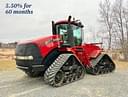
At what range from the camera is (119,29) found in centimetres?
3575

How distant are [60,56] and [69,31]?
58.9 inches

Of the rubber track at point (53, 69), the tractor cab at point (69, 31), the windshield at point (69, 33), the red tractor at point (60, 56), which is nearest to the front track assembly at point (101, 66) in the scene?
the red tractor at point (60, 56)

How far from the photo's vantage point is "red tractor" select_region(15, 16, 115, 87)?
8805 mm

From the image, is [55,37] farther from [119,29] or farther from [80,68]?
[119,29]

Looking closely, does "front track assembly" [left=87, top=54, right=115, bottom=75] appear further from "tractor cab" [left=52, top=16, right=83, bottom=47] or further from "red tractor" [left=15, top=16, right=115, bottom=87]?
"tractor cab" [left=52, top=16, right=83, bottom=47]

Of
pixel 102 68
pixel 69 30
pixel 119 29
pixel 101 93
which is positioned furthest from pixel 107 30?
pixel 101 93

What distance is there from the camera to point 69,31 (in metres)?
10.4

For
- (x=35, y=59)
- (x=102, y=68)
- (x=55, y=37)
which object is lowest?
(x=102, y=68)

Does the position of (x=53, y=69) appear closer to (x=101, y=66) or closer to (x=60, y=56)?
(x=60, y=56)

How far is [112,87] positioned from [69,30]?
3282 millimetres

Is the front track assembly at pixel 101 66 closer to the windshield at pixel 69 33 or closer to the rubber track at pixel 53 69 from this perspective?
the windshield at pixel 69 33

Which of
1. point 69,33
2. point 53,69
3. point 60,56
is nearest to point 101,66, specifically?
point 69,33

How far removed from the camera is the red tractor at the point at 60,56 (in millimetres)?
8805

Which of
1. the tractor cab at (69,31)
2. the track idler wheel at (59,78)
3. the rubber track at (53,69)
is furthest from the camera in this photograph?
the tractor cab at (69,31)
